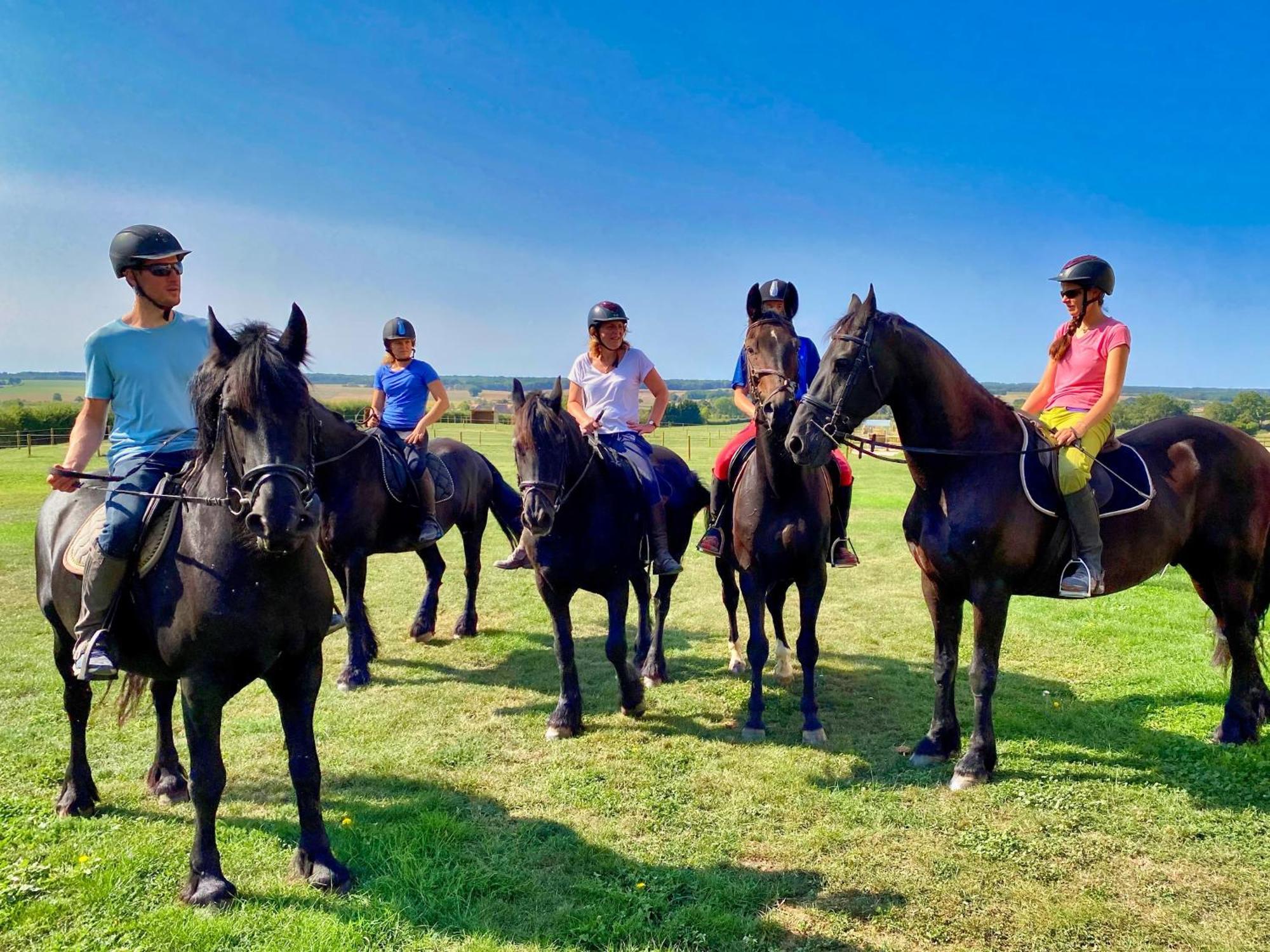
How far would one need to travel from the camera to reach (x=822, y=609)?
32.2ft

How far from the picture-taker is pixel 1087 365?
503 centimetres

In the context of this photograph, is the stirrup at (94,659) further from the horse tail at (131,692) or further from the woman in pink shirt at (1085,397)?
the woman in pink shirt at (1085,397)

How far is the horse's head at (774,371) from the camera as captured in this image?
518cm

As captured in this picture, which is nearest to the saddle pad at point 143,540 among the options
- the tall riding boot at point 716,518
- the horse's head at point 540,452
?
the horse's head at point 540,452

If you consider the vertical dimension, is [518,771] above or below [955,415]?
below

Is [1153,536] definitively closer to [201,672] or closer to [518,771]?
[518,771]

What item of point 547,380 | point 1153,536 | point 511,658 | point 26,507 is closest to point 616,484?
point 547,380

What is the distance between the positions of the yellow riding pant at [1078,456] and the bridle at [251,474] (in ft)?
15.3

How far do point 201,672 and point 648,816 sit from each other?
2680 mm

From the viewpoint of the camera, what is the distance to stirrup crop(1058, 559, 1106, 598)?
16.1 ft

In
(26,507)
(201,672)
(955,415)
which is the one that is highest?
(955,415)

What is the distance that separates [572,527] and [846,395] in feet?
7.67

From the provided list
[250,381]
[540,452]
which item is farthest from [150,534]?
[540,452]

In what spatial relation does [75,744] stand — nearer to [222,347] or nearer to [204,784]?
[204,784]
